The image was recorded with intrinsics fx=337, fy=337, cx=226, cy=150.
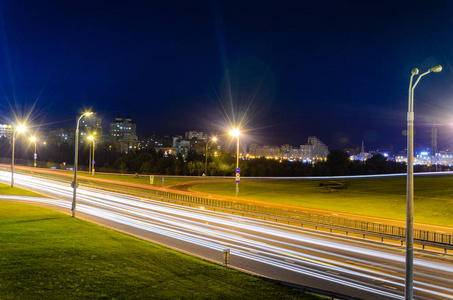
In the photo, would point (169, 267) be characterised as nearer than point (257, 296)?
No

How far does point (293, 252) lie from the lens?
1664 cm

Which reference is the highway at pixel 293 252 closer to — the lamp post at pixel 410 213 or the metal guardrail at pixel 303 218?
the metal guardrail at pixel 303 218

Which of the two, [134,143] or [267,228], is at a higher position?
[134,143]

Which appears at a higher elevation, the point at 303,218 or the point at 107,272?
the point at 107,272

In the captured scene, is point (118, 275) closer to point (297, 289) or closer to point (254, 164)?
point (297, 289)

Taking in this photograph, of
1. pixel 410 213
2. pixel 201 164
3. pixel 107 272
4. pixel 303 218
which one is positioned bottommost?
pixel 303 218

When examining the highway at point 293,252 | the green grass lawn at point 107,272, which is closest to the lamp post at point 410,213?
the highway at point 293,252

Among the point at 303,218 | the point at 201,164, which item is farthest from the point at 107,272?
the point at 201,164

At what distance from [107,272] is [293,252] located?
8923mm

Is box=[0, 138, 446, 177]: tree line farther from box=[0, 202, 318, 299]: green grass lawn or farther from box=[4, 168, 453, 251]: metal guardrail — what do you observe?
box=[0, 202, 318, 299]: green grass lawn

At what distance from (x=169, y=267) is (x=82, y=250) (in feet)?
14.5

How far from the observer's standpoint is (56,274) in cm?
1114

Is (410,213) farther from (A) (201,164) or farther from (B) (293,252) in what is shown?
(A) (201,164)

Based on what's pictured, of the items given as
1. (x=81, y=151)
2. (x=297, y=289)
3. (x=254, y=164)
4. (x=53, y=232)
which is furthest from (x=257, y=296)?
(x=81, y=151)
